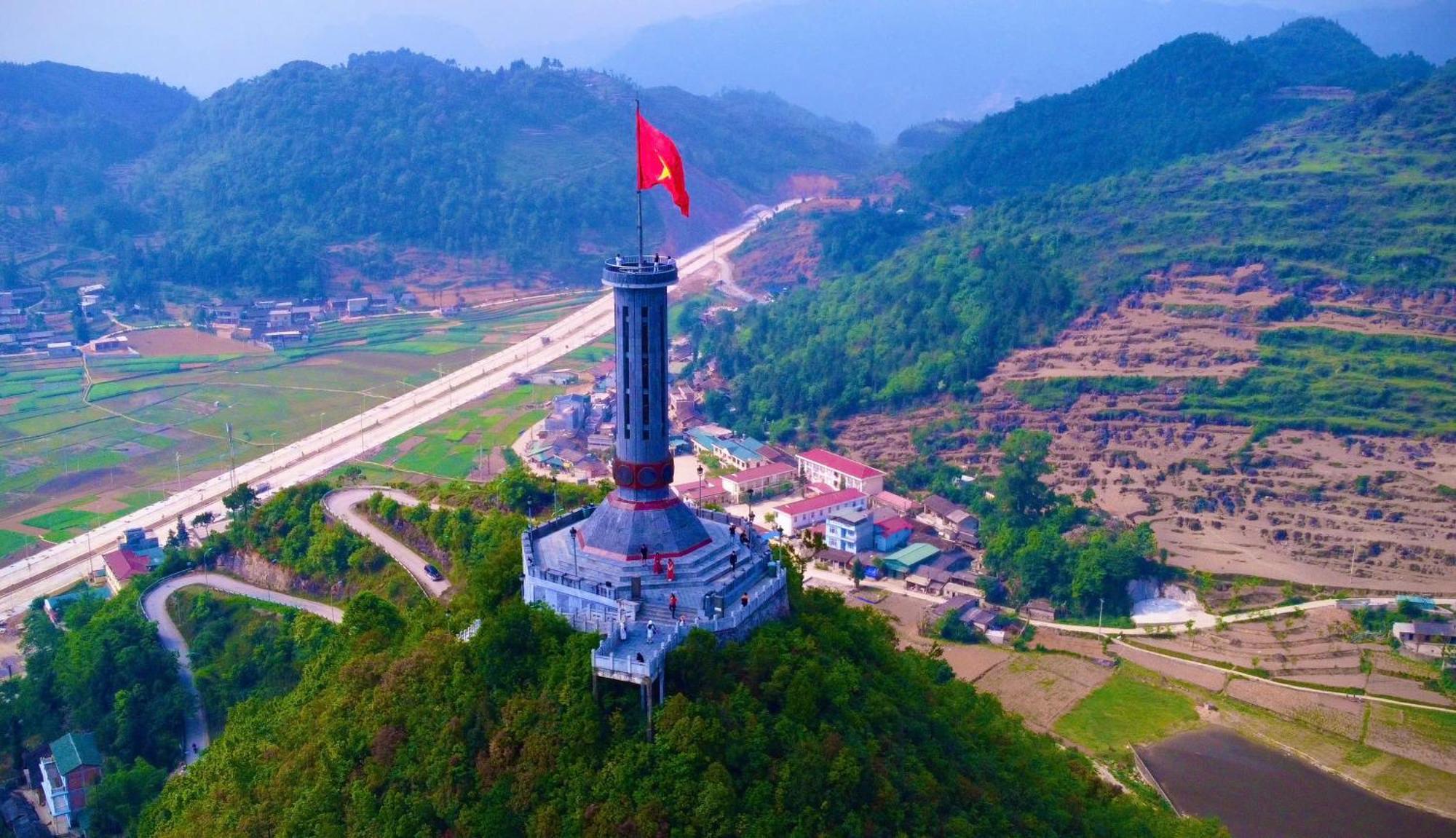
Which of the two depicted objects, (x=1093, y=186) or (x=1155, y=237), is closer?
(x=1155, y=237)

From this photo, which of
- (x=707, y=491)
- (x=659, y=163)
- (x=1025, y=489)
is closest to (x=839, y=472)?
(x=707, y=491)

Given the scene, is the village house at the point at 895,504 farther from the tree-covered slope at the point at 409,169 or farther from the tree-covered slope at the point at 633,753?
the tree-covered slope at the point at 409,169

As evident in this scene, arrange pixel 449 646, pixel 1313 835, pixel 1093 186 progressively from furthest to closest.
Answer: pixel 1093 186
pixel 1313 835
pixel 449 646

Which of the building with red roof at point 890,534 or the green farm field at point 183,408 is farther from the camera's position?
the green farm field at point 183,408

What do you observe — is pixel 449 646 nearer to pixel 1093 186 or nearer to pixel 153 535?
pixel 153 535

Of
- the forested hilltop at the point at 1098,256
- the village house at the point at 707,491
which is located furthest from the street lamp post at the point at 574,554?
the forested hilltop at the point at 1098,256

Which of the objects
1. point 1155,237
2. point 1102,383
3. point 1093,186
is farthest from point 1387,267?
point 1093,186
